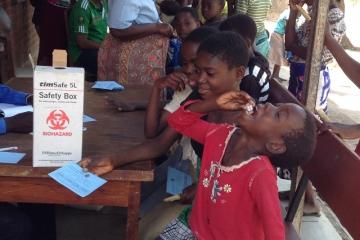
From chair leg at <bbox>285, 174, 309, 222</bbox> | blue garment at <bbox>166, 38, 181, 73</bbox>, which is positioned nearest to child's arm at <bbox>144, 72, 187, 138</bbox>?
chair leg at <bbox>285, 174, 309, 222</bbox>

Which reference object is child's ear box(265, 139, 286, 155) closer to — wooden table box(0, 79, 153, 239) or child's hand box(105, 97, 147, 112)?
wooden table box(0, 79, 153, 239)

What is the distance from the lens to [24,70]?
6.99 meters

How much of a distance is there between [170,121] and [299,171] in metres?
0.87

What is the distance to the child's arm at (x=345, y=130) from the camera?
230cm

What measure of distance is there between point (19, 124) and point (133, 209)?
662mm

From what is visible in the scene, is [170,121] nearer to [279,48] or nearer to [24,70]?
[24,70]

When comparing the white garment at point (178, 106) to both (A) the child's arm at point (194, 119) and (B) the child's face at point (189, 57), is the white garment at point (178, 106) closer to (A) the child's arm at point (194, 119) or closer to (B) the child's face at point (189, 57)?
(B) the child's face at point (189, 57)

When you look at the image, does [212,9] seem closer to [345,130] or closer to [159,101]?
[159,101]

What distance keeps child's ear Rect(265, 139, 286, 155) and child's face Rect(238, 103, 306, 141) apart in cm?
1

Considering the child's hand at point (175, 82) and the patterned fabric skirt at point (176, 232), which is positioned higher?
the child's hand at point (175, 82)

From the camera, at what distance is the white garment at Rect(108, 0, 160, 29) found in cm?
363

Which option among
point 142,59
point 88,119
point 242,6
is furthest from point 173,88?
point 242,6

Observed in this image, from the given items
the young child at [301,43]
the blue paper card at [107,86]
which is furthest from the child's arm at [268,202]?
the young child at [301,43]

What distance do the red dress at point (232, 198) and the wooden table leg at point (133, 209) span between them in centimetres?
24
